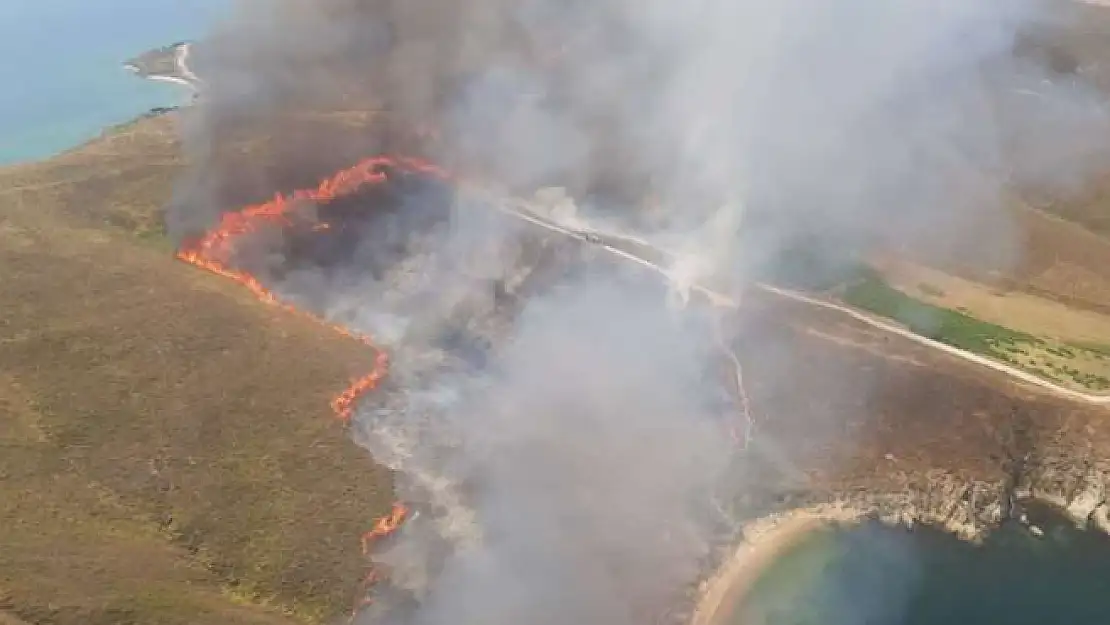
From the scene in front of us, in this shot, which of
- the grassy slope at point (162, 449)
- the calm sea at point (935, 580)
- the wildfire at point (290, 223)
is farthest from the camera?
the wildfire at point (290, 223)

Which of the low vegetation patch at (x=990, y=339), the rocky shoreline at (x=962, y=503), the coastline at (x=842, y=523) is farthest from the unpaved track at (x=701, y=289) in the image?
the coastline at (x=842, y=523)

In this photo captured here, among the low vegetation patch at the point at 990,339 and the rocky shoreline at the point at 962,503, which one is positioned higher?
the low vegetation patch at the point at 990,339

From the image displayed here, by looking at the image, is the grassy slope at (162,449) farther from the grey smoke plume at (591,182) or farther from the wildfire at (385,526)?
the grey smoke plume at (591,182)

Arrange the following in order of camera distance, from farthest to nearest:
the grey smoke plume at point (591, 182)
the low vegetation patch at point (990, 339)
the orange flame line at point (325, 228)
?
1. the low vegetation patch at point (990, 339)
2. the grey smoke plume at point (591, 182)
3. the orange flame line at point (325, 228)

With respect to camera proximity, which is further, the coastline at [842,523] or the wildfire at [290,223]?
the wildfire at [290,223]

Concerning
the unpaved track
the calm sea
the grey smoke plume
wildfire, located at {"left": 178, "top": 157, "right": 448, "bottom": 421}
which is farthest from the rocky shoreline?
wildfire, located at {"left": 178, "top": 157, "right": 448, "bottom": 421}

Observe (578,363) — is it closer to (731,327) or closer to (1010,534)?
(731,327)

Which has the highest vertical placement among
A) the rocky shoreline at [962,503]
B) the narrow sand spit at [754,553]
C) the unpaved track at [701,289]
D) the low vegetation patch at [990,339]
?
the low vegetation patch at [990,339]

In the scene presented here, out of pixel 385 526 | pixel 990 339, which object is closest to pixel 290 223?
pixel 385 526
